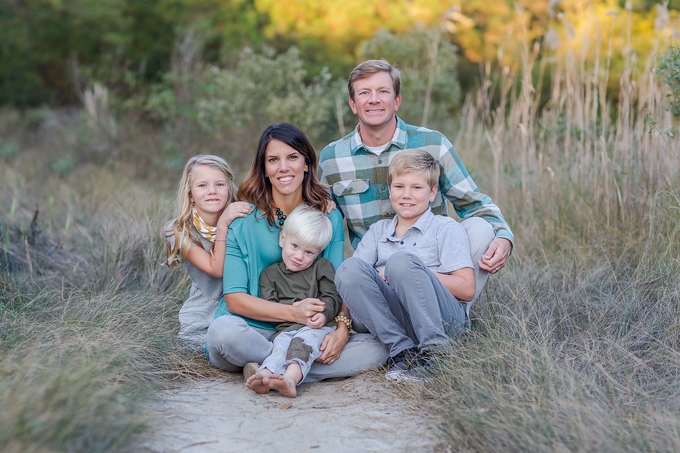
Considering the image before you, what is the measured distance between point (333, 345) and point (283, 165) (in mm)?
800

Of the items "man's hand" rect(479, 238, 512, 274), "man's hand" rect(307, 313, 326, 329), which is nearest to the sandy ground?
"man's hand" rect(307, 313, 326, 329)

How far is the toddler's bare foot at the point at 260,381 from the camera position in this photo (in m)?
2.76

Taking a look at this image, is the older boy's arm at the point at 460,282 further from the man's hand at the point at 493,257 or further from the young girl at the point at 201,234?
the young girl at the point at 201,234

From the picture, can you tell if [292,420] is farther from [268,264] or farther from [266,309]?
[268,264]

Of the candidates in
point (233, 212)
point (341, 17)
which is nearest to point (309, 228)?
point (233, 212)

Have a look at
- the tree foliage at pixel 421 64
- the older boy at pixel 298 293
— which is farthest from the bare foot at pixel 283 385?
the tree foliage at pixel 421 64

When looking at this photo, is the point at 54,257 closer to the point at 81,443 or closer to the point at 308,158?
the point at 308,158

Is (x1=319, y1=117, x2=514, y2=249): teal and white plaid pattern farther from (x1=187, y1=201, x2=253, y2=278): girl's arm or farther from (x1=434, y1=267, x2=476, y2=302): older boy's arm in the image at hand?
(x1=187, y1=201, x2=253, y2=278): girl's arm

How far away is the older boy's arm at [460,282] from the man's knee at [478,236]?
0.54ft

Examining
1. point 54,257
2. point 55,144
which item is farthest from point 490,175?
point 55,144

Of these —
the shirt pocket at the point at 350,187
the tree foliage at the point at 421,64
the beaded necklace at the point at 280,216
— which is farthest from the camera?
the tree foliage at the point at 421,64

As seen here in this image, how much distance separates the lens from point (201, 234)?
329 cm

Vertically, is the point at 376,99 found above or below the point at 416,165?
above

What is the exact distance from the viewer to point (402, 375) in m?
2.92
